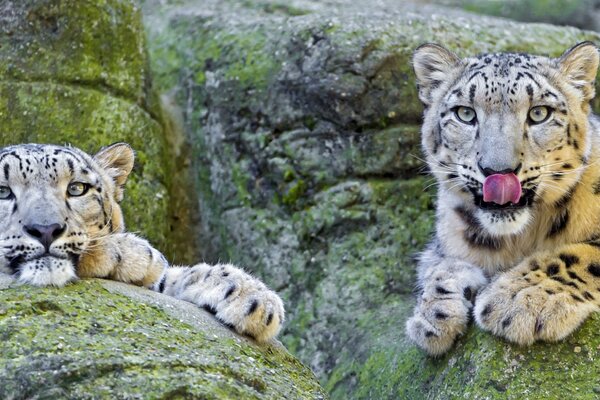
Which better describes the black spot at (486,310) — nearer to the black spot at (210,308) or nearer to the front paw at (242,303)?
the front paw at (242,303)

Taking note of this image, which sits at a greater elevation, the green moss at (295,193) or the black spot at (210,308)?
the black spot at (210,308)

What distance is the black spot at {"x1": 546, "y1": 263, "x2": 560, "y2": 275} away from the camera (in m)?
4.63

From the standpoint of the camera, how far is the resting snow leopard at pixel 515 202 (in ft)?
14.7

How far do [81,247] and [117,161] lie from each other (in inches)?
45.3

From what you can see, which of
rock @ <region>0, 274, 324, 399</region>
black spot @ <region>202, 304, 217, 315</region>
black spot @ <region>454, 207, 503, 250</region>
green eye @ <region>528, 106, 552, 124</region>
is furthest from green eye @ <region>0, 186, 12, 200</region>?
green eye @ <region>528, 106, 552, 124</region>

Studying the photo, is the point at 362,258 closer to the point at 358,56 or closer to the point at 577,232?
the point at 358,56

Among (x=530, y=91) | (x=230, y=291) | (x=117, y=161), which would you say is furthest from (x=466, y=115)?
(x=117, y=161)

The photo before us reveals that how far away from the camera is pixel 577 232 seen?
4.93 metres

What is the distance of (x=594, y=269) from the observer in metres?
4.64

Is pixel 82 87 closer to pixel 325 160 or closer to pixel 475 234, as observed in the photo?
pixel 325 160

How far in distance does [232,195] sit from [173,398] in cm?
363

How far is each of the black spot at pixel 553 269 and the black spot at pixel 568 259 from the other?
0.17 feet

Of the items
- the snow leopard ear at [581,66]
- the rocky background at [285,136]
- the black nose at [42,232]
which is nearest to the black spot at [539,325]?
the snow leopard ear at [581,66]

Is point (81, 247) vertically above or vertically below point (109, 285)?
above
